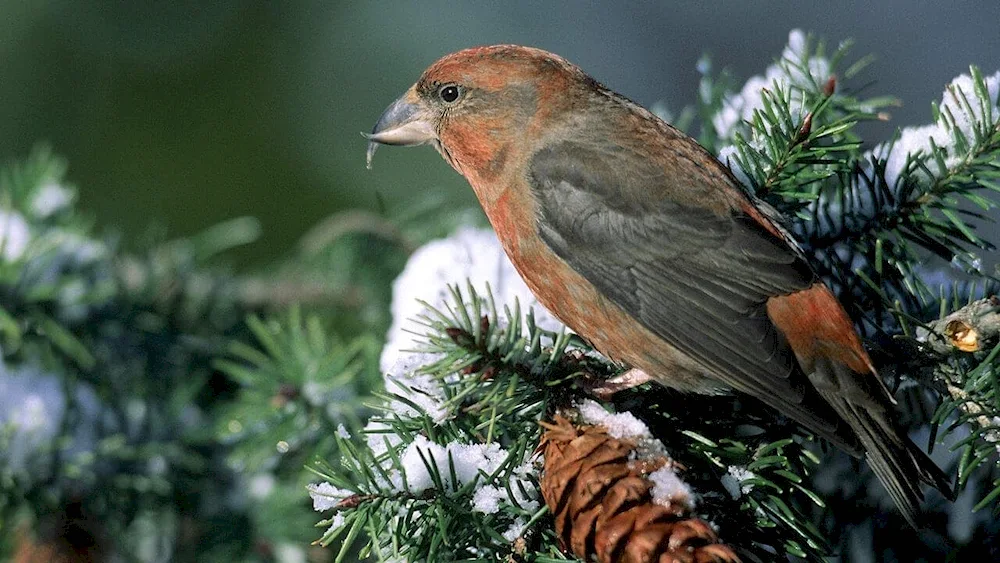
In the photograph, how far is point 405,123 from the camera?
248cm

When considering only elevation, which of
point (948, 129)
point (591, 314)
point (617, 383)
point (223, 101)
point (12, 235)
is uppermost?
point (223, 101)

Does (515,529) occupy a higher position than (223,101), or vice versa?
(223,101)

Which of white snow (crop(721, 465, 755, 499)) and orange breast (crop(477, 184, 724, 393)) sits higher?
orange breast (crop(477, 184, 724, 393))

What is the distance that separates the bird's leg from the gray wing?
0.40 ft

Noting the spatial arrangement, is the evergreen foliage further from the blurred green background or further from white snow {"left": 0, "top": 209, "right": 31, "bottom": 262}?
the blurred green background

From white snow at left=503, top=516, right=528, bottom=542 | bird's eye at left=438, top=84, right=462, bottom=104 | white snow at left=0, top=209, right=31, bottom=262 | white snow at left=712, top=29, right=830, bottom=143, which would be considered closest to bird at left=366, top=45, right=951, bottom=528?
bird's eye at left=438, top=84, right=462, bottom=104

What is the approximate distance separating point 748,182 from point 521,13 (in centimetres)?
366

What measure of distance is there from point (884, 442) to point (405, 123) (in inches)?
54.4

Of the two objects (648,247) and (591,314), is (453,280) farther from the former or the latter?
(648,247)

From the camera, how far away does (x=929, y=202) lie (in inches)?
72.5

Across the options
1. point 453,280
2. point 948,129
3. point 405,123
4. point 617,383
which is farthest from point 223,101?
point 948,129

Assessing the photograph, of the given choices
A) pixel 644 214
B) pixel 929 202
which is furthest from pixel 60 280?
pixel 929 202

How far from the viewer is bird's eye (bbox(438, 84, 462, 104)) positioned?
244cm

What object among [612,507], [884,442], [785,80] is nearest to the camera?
[612,507]
